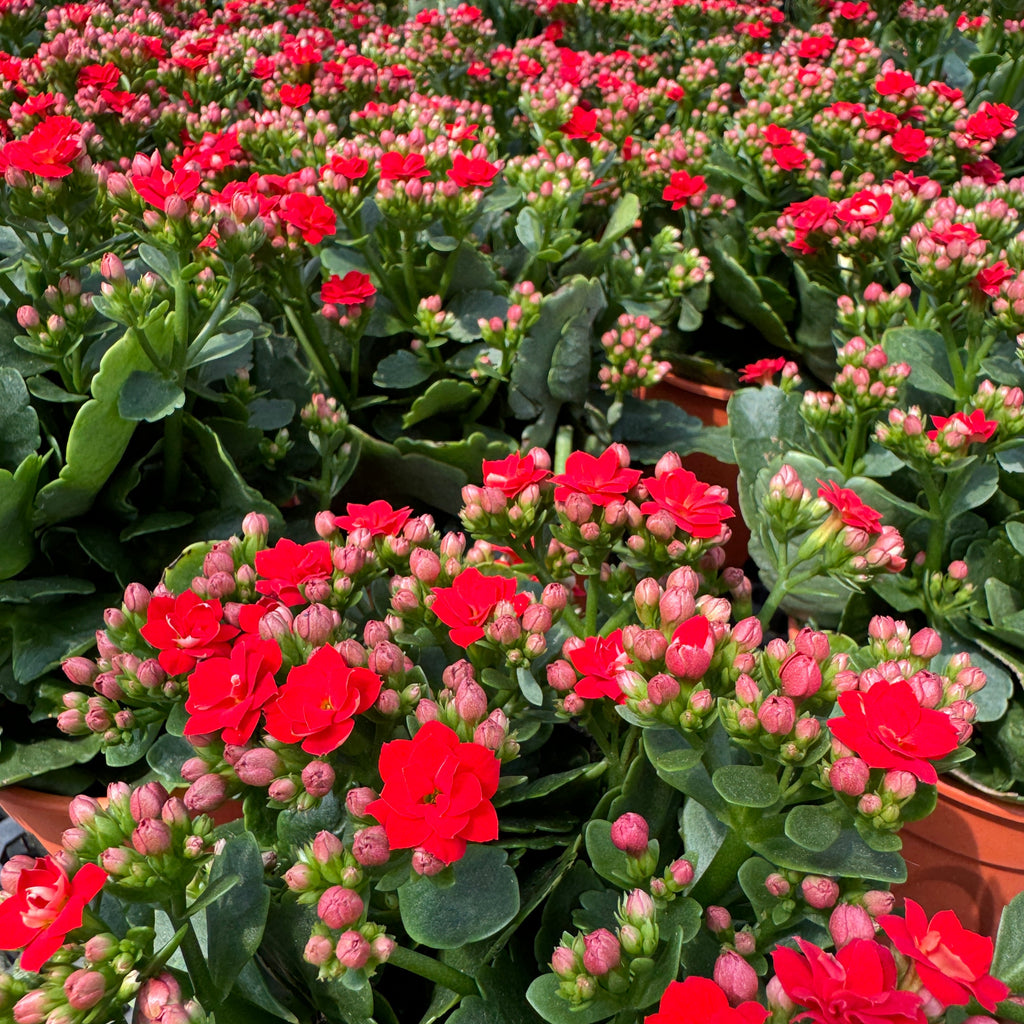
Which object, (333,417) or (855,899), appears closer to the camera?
(855,899)

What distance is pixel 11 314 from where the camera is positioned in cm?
108

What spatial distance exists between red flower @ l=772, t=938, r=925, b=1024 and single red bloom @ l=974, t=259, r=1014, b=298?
2.85 ft

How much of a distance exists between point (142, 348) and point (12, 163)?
230 mm

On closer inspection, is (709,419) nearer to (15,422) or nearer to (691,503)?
(691,503)

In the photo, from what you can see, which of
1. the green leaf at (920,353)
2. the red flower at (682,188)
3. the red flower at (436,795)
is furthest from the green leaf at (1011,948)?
the red flower at (682,188)

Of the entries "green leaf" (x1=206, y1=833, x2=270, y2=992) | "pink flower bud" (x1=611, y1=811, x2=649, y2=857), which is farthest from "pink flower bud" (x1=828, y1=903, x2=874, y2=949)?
"green leaf" (x1=206, y1=833, x2=270, y2=992)

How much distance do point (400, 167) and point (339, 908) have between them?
3.13ft

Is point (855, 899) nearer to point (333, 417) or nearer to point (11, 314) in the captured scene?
point (333, 417)

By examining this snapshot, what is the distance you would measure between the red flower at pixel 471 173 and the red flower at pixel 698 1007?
105cm

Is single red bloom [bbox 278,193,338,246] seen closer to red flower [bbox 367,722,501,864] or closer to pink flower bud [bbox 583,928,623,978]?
red flower [bbox 367,722,501,864]

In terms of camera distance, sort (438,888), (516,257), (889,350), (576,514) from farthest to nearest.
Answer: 1. (516,257)
2. (889,350)
3. (576,514)
4. (438,888)

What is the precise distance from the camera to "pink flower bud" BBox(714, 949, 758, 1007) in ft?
1.74


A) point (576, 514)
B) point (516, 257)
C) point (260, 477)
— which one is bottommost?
point (260, 477)

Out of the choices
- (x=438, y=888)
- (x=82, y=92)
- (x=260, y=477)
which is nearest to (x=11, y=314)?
(x=260, y=477)
